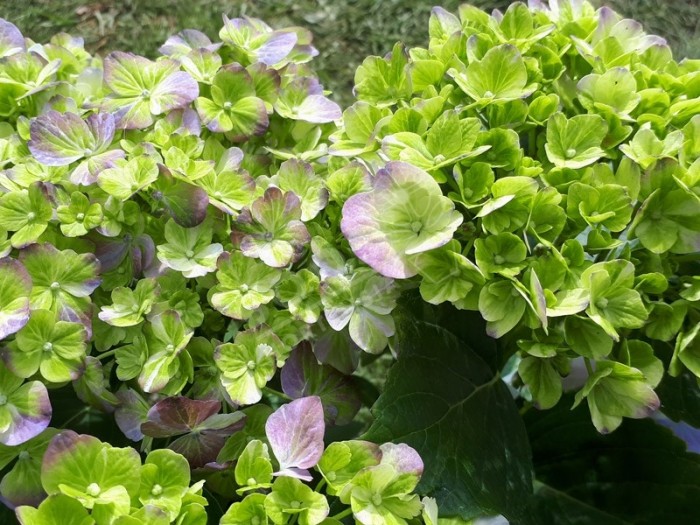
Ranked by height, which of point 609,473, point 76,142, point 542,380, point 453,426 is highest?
point 76,142

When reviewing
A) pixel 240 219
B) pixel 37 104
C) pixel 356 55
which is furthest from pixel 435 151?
pixel 356 55

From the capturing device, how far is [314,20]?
224 cm

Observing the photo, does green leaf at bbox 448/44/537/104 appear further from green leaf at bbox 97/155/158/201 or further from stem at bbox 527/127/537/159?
green leaf at bbox 97/155/158/201

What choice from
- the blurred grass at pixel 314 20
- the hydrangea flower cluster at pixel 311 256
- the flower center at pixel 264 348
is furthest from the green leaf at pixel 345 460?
the blurred grass at pixel 314 20

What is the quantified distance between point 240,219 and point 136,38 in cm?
152

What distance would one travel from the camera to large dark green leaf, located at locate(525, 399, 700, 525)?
3.27 ft

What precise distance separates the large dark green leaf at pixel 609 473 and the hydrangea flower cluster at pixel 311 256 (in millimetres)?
246

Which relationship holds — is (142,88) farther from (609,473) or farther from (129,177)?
(609,473)

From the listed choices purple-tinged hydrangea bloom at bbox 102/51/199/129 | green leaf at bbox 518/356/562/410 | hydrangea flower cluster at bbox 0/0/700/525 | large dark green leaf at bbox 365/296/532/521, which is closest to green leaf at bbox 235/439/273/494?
hydrangea flower cluster at bbox 0/0/700/525

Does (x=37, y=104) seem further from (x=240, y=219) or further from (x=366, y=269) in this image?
(x=366, y=269)

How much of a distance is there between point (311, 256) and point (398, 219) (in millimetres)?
134

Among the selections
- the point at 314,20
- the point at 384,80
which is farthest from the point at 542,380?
the point at 314,20

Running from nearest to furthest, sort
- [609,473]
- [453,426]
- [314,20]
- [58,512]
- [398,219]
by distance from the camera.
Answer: [58,512], [398,219], [453,426], [609,473], [314,20]

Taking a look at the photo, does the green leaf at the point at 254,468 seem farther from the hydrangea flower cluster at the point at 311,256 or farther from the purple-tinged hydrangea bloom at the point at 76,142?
the purple-tinged hydrangea bloom at the point at 76,142
